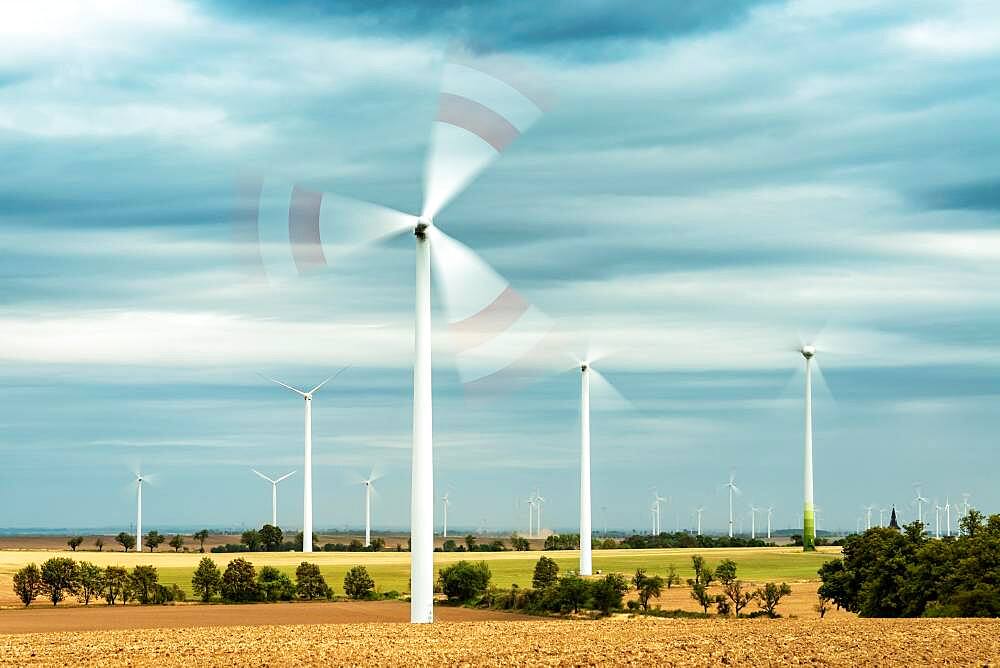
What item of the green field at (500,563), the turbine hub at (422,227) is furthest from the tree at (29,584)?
the turbine hub at (422,227)

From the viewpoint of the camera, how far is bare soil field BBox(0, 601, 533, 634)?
65.4 metres

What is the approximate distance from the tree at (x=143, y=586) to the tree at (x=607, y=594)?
3199 cm

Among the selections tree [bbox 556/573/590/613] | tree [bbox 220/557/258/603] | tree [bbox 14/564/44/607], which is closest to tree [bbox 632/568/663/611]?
tree [bbox 556/573/590/613]

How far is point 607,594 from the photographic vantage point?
77.8 m

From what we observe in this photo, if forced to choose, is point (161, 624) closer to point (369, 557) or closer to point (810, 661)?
point (810, 661)

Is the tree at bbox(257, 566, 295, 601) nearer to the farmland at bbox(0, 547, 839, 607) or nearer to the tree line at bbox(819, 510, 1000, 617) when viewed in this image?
the farmland at bbox(0, 547, 839, 607)

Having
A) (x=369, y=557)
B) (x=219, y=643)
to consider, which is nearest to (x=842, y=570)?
(x=219, y=643)

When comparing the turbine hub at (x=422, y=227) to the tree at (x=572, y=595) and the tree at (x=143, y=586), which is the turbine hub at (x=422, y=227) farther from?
the tree at (x=143, y=586)

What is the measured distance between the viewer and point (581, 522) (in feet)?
370

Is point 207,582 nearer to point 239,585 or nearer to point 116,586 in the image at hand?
point 239,585

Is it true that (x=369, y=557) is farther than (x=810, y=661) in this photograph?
Yes

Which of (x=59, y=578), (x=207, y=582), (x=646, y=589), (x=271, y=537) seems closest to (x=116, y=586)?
(x=59, y=578)

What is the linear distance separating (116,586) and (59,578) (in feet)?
12.6

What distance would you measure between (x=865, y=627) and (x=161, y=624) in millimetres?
33805
